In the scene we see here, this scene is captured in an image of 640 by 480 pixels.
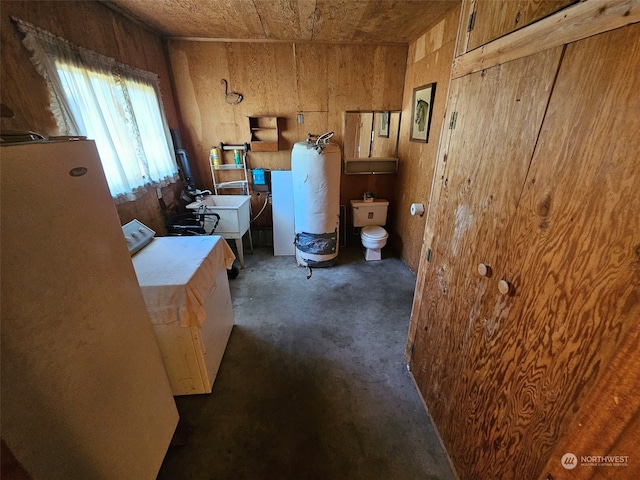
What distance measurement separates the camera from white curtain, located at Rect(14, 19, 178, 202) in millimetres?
1556

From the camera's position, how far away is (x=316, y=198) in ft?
9.23

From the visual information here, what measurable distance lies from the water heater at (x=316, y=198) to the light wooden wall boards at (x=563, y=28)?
1.79 m

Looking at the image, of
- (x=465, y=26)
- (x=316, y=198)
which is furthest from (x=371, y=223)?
(x=465, y=26)

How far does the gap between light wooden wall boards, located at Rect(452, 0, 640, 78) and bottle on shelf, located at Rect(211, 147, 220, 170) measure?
3.01 meters

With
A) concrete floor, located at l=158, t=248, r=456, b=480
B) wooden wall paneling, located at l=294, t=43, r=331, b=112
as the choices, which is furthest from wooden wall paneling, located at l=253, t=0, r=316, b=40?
concrete floor, located at l=158, t=248, r=456, b=480

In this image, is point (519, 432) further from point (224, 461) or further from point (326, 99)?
point (326, 99)

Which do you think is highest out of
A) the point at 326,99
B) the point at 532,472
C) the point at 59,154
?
the point at 326,99

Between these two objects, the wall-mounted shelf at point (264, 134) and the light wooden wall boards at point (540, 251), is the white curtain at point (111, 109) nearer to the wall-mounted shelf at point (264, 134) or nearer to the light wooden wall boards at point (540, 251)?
the wall-mounted shelf at point (264, 134)

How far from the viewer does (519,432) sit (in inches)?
35.7

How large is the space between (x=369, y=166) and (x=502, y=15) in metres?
2.57

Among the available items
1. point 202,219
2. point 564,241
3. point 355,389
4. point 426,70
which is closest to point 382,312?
point 355,389

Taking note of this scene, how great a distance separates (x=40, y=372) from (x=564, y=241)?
150cm

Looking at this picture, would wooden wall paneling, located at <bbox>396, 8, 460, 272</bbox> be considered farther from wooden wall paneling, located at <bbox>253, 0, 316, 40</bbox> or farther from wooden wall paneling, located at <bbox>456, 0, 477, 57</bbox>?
wooden wall paneling, located at <bbox>253, 0, 316, 40</bbox>

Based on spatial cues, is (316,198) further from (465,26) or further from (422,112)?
(465,26)
